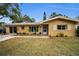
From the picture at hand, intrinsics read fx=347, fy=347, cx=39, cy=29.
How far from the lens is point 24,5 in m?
8.10

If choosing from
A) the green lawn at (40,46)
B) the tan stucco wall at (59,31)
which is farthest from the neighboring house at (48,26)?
the green lawn at (40,46)

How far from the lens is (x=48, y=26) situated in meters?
8.27

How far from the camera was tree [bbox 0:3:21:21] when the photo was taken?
814 cm

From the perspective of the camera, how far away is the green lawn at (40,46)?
8070 millimetres

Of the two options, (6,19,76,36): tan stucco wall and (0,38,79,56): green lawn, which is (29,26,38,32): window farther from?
(0,38,79,56): green lawn

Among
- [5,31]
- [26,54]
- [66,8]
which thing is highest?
[66,8]

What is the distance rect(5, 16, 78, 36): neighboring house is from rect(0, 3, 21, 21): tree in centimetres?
19

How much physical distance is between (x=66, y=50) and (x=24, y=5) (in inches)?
56.5

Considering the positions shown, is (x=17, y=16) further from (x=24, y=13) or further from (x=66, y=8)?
(x=66, y=8)

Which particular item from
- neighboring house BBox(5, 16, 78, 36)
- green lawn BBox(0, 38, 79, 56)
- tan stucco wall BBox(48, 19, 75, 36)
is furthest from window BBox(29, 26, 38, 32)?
tan stucco wall BBox(48, 19, 75, 36)

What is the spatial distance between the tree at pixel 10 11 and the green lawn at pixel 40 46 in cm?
54

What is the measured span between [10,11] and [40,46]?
A: 1094 millimetres

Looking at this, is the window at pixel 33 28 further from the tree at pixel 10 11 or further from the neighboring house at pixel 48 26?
the tree at pixel 10 11

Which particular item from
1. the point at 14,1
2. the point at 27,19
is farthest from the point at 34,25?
the point at 14,1
